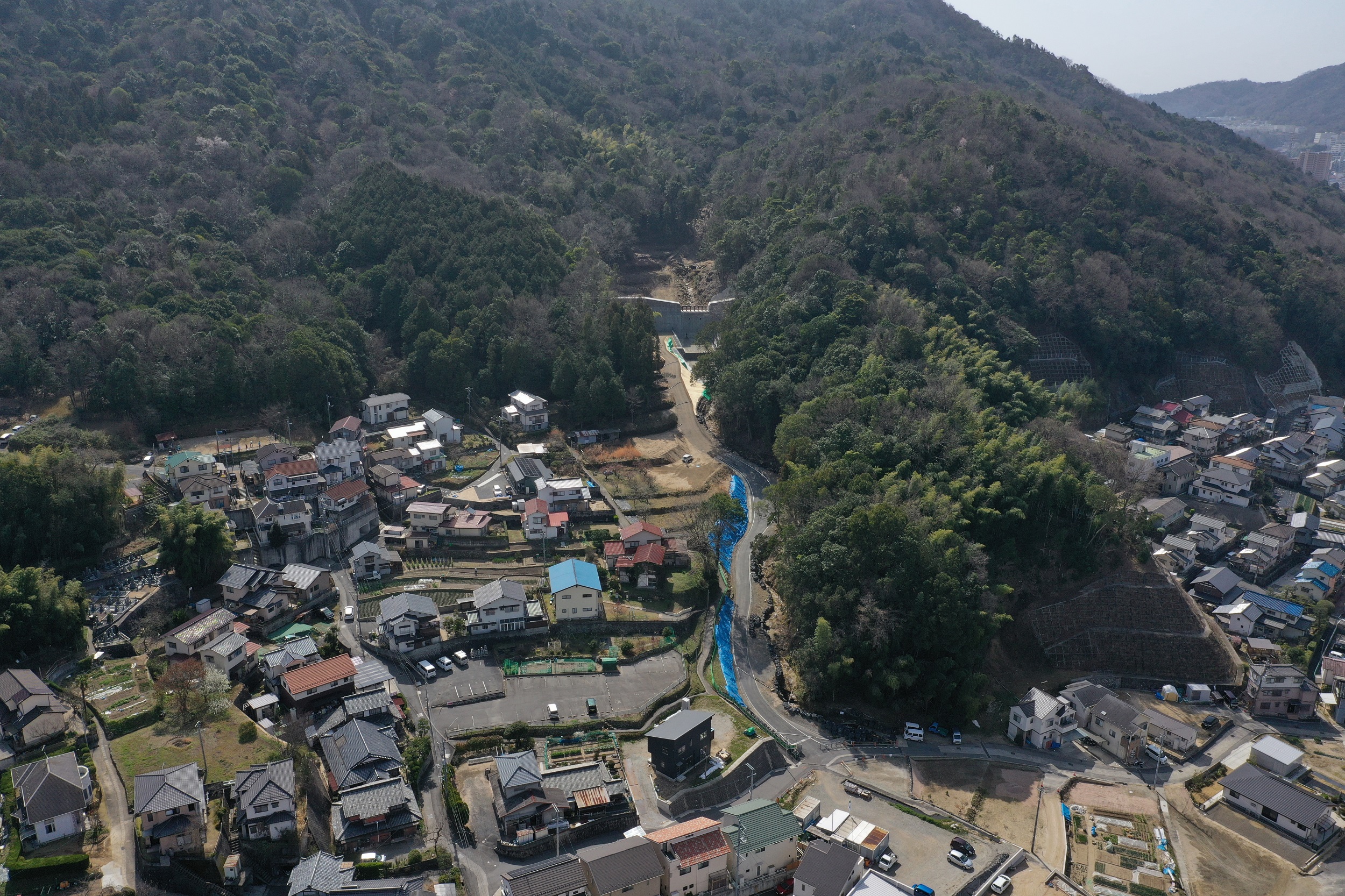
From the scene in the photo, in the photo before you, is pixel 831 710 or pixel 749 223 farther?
pixel 749 223

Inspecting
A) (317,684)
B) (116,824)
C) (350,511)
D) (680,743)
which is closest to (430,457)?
(350,511)

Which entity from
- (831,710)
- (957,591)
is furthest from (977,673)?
(831,710)

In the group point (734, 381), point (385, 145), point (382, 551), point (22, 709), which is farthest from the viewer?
point (385, 145)

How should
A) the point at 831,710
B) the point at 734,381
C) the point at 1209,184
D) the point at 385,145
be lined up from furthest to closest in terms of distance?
the point at 1209,184 < the point at 385,145 < the point at 734,381 < the point at 831,710

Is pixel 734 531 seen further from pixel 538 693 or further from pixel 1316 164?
pixel 1316 164

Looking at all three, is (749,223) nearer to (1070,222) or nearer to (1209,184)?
(1070,222)

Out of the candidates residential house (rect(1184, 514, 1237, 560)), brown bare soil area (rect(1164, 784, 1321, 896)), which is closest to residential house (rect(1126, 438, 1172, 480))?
residential house (rect(1184, 514, 1237, 560))

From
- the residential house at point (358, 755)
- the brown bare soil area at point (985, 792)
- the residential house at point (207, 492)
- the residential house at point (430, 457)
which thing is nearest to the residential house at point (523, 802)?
the residential house at point (358, 755)
